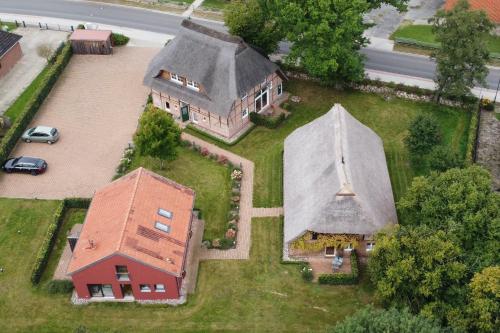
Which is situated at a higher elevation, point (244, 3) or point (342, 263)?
point (244, 3)

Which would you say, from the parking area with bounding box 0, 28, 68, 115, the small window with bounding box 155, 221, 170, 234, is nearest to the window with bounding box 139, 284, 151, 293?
the small window with bounding box 155, 221, 170, 234

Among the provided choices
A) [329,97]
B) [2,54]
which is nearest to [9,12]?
[2,54]

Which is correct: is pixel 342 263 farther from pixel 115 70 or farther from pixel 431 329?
pixel 115 70

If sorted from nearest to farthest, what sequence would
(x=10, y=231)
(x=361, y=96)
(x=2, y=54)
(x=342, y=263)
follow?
(x=342, y=263) < (x=10, y=231) < (x=361, y=96) < (x=2, y=54)

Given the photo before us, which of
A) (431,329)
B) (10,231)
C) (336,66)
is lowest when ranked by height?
(10,231)

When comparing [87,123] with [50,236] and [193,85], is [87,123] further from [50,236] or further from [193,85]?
[50,236]

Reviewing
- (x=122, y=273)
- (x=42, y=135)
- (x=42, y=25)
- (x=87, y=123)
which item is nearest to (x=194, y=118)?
(x=87, y=123)

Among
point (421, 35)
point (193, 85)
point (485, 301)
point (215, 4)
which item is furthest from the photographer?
point (215, 4)
